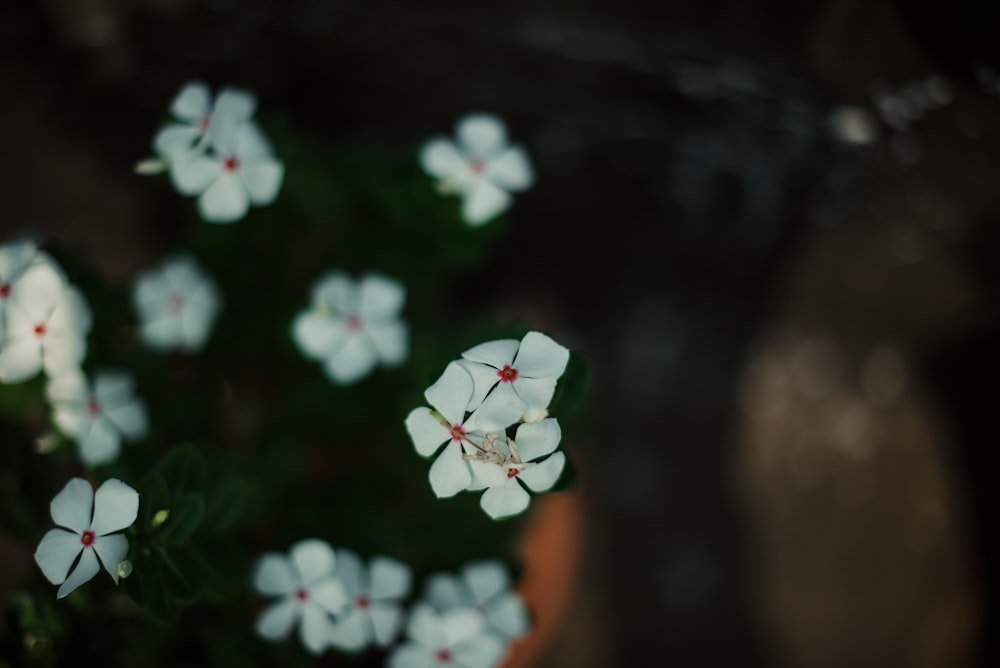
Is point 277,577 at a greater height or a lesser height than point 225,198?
lesser

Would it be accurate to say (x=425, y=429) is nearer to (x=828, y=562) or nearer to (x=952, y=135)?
(x=952, y=135)

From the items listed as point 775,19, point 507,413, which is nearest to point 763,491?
point 775,19

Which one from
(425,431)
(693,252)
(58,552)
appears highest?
(425,431)

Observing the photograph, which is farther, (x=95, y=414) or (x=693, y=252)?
(x=693, y=252)

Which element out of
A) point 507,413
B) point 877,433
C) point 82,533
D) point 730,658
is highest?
point 507,413

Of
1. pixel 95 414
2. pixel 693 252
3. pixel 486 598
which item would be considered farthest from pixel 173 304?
pixel 693 252

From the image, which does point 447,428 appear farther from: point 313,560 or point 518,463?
point 313,560

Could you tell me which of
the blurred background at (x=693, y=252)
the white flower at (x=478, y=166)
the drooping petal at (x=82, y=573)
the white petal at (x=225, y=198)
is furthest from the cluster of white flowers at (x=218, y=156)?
the blurred background at (x=693, y=252)
